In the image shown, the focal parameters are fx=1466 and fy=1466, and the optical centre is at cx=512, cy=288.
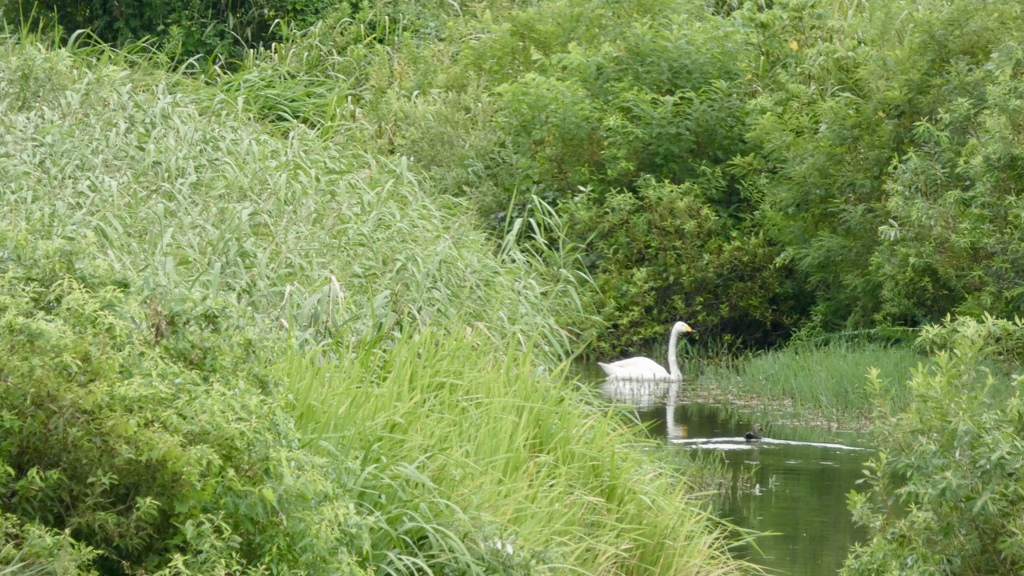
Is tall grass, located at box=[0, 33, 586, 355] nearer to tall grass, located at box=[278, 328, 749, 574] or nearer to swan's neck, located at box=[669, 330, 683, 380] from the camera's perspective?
tall grass, located at box=[278, 328, 749, 574]

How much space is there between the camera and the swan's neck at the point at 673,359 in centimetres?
1287

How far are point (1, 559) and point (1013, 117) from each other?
868 centimetres

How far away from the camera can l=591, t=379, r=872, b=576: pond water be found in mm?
7477

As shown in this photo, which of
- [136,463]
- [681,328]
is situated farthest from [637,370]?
[136,463]

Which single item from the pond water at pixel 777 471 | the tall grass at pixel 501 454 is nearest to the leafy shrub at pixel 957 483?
the tall grass at pixel 501 454

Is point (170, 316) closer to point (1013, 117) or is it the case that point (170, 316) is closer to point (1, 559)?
point (1, 559)

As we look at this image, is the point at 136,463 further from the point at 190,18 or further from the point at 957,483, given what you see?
the point at 190,18

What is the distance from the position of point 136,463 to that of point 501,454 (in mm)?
1826

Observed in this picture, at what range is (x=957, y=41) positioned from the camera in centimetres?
1199

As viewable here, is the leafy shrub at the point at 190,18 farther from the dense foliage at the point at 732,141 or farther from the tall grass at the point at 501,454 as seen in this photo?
the tall grass at the point at 501,454

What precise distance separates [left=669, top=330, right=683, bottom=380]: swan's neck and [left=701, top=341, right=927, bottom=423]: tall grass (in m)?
0.24

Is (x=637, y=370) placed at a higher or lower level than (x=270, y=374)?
lower

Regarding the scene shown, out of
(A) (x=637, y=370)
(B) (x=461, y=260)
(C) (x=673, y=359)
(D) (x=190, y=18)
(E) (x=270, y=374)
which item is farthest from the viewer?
A: (D) (x=190, y=18)

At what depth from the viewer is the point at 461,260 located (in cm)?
853
